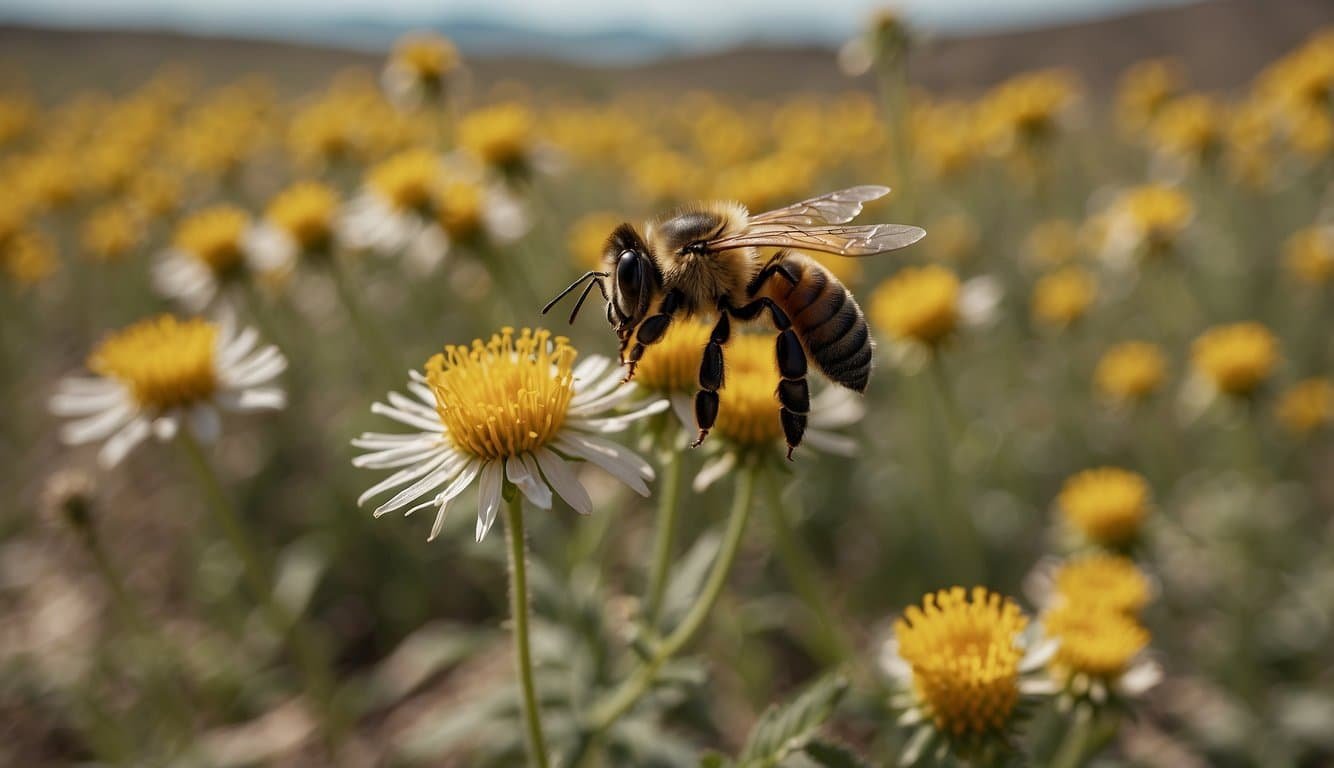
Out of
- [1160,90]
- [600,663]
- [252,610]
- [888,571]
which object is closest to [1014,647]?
[600,663]

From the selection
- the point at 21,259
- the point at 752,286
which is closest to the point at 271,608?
the point at 752,286

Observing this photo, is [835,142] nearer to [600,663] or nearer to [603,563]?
[603,563]

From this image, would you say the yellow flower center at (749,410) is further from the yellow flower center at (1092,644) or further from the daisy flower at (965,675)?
the yellow flower center at (1092,644)

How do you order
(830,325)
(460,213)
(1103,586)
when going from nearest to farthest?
(830,325) < (1103,586) < (460,213)

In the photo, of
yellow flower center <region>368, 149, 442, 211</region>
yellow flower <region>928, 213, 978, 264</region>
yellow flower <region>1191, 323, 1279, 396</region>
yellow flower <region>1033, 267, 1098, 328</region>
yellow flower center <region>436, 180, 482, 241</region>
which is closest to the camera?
yellow flower <region>1191, 323, 1279, 396</region>

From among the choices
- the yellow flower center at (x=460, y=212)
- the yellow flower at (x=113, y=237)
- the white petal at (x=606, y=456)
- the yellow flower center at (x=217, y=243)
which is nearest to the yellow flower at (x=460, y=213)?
the yellow flower center at (x=460, y=212)

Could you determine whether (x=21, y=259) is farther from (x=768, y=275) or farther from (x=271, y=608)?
(x=768, y=275)

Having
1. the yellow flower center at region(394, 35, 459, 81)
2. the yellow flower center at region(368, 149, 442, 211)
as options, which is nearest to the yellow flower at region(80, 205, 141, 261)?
the yellow flower center at region(394, 35, 459, 81)

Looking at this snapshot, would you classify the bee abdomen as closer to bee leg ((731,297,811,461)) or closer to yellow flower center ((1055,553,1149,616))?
bee leg ((731,297,811,461))
